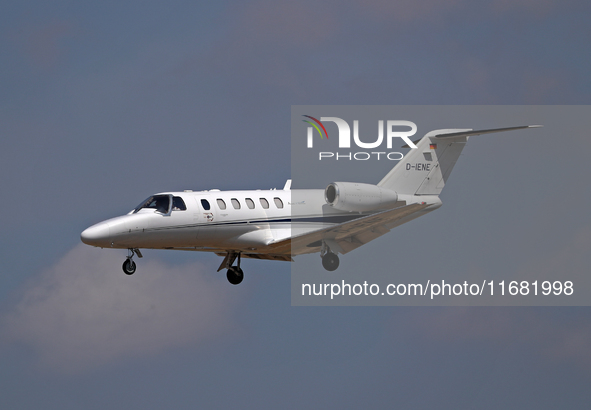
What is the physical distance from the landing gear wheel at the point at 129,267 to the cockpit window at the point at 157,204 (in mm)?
1689

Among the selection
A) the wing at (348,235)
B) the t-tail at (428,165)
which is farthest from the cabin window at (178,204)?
the t-tail at (428,165)

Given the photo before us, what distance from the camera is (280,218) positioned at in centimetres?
2867

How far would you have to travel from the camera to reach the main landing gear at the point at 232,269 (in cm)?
3062

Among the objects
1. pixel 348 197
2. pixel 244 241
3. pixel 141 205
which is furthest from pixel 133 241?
pixel 348 197

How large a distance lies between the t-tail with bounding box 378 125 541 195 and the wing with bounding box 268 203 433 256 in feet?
4.69

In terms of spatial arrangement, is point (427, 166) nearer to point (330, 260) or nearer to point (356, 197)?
point (356, 197)

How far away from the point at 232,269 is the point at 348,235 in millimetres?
4973

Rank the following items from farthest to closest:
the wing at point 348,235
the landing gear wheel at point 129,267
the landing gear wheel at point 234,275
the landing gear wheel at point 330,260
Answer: the landing gear wheel at point 234,275
the landing gear wheel at point 330,260
the landing gear wheel at point 129,267
the wing at point 348,235

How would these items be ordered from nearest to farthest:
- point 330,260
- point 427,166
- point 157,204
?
point 157,204 < point 330,260 < point 427,166

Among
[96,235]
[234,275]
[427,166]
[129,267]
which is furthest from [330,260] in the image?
[96,235]

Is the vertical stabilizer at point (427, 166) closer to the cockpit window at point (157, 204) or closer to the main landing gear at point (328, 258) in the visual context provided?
the main landing gear at point (328, 258)

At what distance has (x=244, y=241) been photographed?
28.2 metres

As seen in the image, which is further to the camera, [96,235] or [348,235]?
[348,235]

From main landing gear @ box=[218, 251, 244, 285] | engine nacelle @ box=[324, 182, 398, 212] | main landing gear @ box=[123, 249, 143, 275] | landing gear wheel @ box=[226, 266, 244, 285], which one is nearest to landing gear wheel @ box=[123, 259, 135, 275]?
main landing gear @ box=[123, 249, 143, 275]
